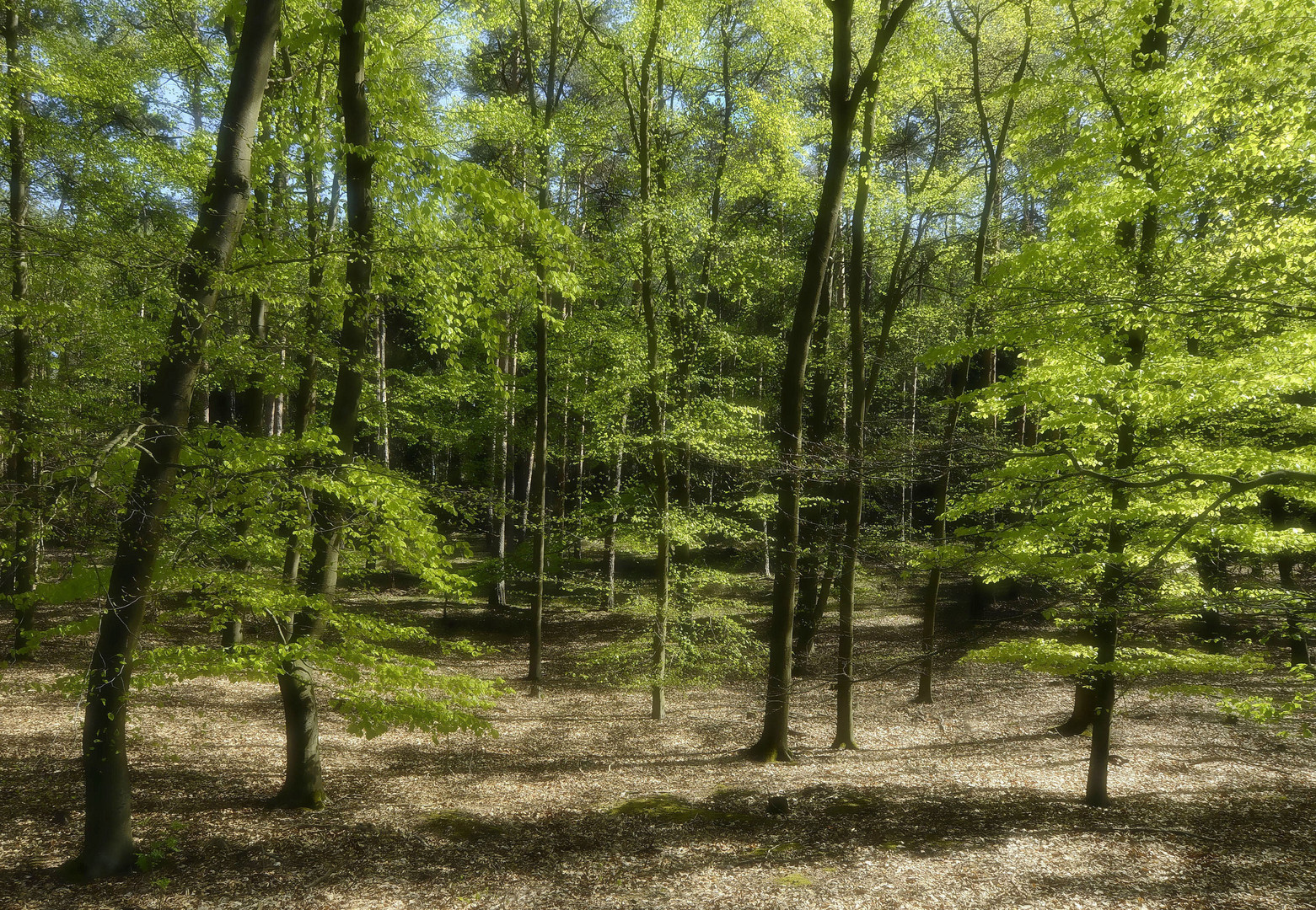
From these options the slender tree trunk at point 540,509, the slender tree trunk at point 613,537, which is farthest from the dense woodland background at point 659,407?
the slender tree trunk at point 613,537

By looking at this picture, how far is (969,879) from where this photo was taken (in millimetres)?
6188

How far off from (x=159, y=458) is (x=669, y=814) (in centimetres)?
648

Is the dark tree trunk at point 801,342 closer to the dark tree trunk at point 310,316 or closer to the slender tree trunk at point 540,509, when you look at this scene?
the dark tree trunk at point 310,316

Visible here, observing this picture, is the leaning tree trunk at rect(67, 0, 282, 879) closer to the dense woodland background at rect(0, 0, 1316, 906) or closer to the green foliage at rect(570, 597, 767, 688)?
the dense woodland background at rect(0, 0, 1316, 906)

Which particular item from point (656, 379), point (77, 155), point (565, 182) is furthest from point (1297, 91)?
point (565, 182)

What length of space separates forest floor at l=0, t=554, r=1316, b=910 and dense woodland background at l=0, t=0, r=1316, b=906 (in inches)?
5.0

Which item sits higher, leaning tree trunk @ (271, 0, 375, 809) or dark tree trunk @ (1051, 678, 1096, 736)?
leaning tree trunk @ (271, 0, 375, 809)

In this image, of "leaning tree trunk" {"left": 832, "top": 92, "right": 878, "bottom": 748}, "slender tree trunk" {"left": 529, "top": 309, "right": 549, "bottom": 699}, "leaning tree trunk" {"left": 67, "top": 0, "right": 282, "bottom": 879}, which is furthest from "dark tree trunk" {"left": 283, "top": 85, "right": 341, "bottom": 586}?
"leaning tree trunk" {"left": 832, "top": 92, "right": 878, "bottom": 748}

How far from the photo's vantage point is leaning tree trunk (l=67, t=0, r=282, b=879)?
516cm

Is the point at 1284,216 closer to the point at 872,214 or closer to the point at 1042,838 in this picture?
the point at 1042,838

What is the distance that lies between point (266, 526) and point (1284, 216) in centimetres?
1023

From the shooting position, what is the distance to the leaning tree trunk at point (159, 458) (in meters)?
5.16

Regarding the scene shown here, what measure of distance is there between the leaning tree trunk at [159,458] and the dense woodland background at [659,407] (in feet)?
0.11

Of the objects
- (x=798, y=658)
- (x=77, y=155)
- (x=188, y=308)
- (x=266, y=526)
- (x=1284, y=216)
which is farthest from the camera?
(x=798, y=658)
